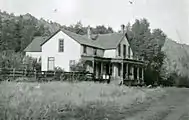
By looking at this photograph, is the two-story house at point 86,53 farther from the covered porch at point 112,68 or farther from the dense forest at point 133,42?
the dense forest at point 133,42

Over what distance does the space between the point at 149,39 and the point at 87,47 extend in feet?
44.1

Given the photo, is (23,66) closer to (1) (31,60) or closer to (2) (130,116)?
(1) (31,60)

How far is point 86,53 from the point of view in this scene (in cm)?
1697

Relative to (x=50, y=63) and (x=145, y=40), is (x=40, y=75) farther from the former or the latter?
(x=145, y=40)

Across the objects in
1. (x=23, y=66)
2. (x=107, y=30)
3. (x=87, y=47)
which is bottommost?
(x=23, y=66)

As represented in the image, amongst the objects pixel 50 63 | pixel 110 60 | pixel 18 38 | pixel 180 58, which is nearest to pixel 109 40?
pixel 110 60

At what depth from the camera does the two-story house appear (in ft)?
54.2

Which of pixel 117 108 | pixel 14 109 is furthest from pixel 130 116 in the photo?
pixel 14 109

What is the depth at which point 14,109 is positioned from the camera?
4.25 metres

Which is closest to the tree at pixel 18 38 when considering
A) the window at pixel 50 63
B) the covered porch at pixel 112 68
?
the window at pixel 50 63

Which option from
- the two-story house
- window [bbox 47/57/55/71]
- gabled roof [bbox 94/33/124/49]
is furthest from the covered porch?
window [bbox 47/57/55/71]

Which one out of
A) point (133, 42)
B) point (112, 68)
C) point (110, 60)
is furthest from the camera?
point (133, 42)

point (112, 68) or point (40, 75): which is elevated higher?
point (112, 68)

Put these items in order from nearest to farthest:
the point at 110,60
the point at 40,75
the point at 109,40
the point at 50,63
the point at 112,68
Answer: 1. the point at 40,75
2. the point at 50,63
3. the point at 110,60
4. the point at 112,68
5. the point at 109,40
